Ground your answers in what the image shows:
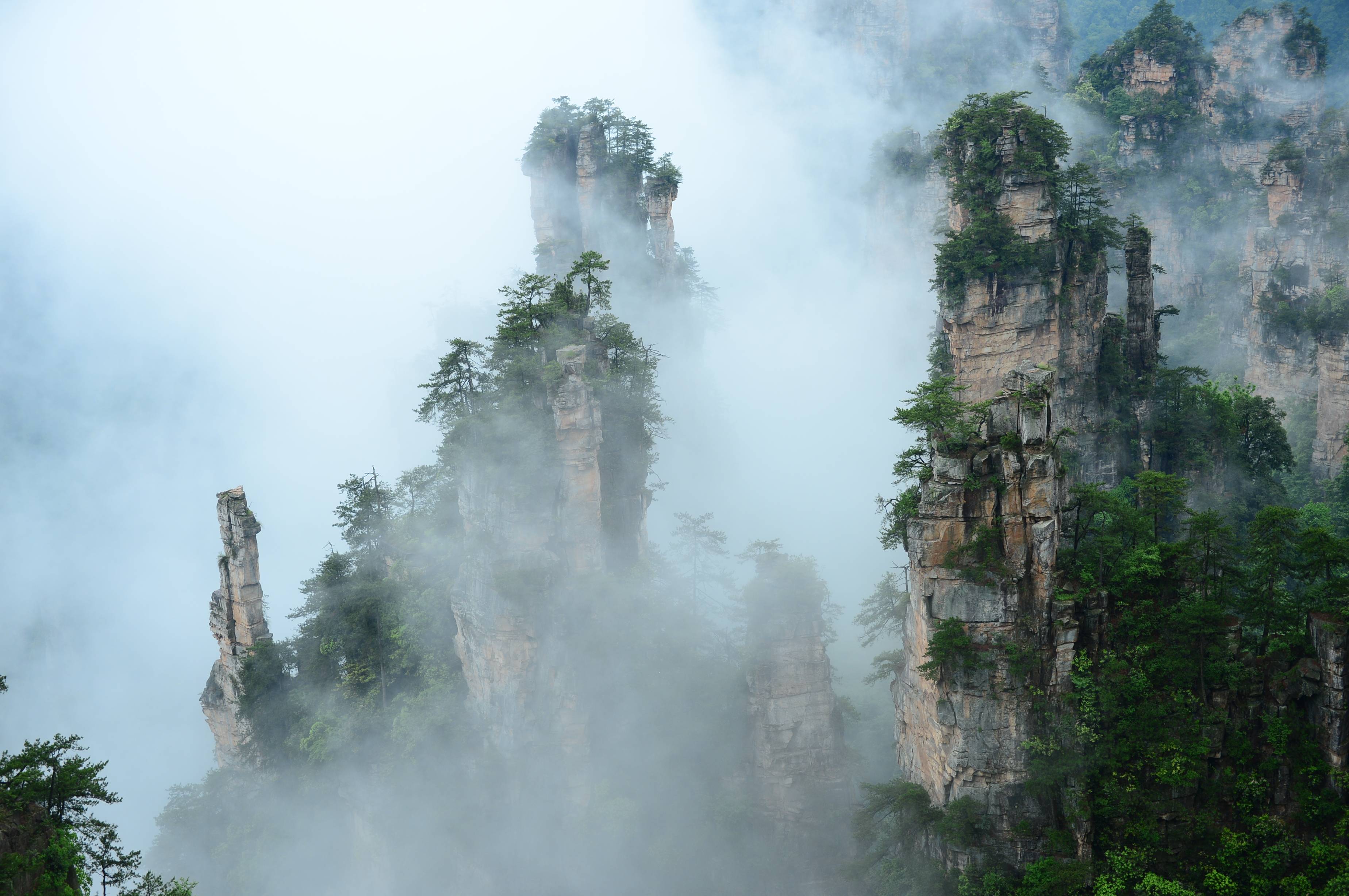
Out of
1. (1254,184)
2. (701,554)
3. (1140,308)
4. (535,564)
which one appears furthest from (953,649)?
(1254,184)

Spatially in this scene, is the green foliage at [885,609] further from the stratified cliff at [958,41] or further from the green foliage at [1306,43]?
the stratified cliff at [958,41]

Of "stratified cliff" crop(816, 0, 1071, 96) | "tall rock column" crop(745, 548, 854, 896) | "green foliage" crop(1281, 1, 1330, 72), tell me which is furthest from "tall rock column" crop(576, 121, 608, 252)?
"green foliage" crop(1281, 1, 1330, 72)

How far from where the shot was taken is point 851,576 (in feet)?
195

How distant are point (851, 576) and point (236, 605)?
3348cm

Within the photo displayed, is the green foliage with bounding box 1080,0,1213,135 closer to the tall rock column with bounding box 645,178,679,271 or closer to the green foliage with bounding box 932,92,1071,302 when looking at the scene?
the tall rock column with bounding box 645,178,679,271

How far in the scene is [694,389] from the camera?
2783 inches

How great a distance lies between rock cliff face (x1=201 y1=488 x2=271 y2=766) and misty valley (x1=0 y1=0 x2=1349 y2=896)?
0.68 feet

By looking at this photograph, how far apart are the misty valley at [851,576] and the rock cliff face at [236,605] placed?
21cm

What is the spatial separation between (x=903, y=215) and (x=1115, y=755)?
58.4 m

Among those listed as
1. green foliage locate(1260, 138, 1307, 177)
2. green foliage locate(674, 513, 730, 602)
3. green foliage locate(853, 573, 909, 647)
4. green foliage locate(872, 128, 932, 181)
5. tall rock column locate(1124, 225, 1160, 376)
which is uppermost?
green foliage locate(872, 128, 932, 181)

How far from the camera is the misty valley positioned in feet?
92.9

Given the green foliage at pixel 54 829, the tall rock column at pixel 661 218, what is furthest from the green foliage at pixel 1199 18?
the green foliage at pixel 54 829

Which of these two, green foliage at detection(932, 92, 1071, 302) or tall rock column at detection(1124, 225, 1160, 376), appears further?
tall rock column at detection(1124, 225, 1160, 376)

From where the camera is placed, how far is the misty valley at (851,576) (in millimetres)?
28312
